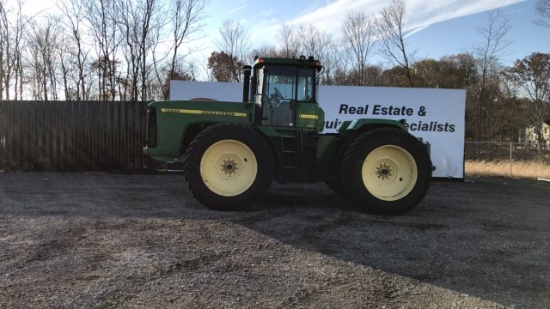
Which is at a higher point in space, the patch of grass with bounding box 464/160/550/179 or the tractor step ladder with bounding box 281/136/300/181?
the tractor step ladder with bounding box 281/136/300/181

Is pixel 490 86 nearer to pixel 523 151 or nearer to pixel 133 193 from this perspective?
pixel 523 151

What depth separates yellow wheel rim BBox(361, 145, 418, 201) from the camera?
7.98m

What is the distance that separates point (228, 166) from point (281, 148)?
1.04 meters

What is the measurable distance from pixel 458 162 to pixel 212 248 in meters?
11.3

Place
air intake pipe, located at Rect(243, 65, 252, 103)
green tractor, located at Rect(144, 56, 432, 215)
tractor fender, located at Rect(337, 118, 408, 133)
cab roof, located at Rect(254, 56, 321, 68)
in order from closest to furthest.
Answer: green tractor, located at Rect(144, 56, 432, 215)
cab roof, located at Rect(254, 56, 321, 68)
tractor fender, located at Rect(337, 118, 408, 133)
air intake pipe, located at Rect(243, 65, 252, 103)

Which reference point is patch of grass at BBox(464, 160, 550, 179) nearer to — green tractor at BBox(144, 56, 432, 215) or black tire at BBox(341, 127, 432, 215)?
black tire at BBox(341, 127, 432, 215)

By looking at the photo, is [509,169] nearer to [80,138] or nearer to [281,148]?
[281,148]

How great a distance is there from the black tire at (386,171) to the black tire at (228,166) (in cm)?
148

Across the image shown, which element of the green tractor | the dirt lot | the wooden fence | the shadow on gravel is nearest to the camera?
the dirt lot

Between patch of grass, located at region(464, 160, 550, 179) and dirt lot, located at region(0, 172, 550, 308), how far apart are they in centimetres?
822

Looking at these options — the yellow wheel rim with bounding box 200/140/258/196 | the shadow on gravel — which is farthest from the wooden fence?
the yellow wheel rim with bounding box 200/140/258/196

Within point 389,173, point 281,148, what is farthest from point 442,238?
point 281,148

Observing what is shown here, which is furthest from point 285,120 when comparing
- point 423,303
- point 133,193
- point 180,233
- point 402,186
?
point 423,303

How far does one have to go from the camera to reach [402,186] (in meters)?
8.06
